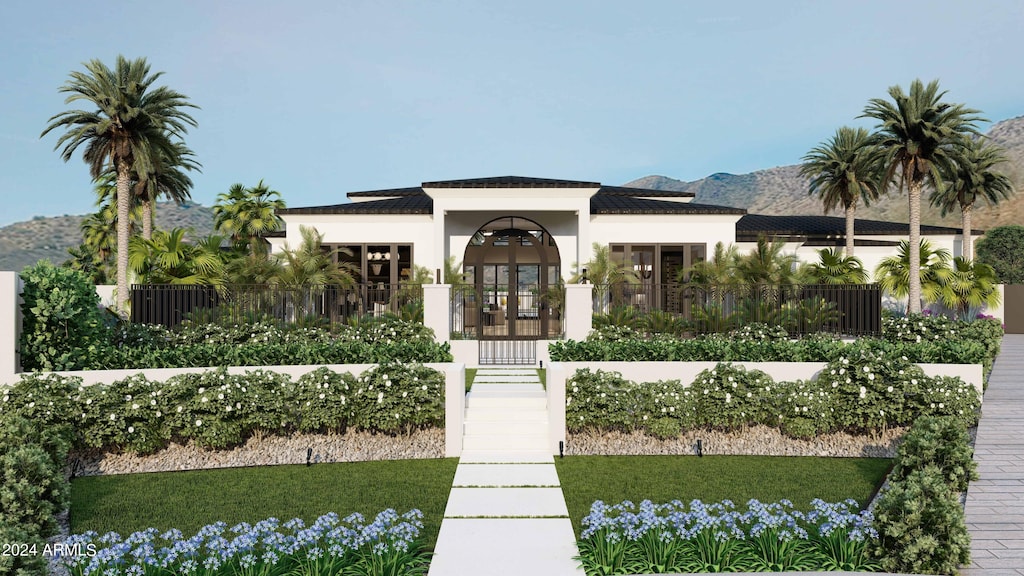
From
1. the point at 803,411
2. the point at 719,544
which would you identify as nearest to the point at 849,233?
the point at 803,411

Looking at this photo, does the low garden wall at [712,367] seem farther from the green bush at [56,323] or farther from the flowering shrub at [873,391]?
the green bush at [56,323]

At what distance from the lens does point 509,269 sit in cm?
2306

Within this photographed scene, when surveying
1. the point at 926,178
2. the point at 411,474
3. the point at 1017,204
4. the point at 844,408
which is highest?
the point at 1017,204

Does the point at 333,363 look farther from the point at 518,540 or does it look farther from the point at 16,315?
the point at 518,540

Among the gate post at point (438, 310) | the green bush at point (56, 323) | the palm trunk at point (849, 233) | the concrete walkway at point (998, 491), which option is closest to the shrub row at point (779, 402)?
the concrete walkway at point (998, 491)

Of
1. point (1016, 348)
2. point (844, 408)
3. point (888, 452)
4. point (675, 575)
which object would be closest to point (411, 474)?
point (675, 575)

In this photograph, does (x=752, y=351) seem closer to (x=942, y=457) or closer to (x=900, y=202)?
(x=942, y=457)

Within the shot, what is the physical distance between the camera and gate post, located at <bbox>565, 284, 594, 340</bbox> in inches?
548

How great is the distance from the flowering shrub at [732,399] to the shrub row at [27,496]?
814cm

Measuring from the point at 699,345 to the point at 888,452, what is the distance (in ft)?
10.5

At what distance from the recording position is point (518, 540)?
244 inches

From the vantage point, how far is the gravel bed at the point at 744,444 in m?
9.65

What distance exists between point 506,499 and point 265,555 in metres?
3.01

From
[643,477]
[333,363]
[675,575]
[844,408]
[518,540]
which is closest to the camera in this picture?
[675,575]
